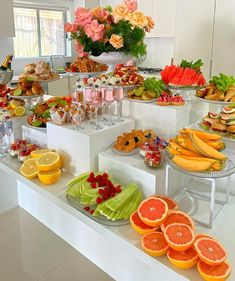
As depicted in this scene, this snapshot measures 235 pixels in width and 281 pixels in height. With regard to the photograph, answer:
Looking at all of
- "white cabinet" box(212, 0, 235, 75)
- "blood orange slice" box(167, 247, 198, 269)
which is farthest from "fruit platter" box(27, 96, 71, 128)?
"white cabinet" box(212, 0, 235, 75)

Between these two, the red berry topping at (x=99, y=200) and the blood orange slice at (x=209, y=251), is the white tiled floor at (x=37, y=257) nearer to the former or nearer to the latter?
the red berry topping at (x=99, y=200)

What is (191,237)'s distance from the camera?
988mm

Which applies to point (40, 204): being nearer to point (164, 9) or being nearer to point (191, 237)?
point (191, 237)

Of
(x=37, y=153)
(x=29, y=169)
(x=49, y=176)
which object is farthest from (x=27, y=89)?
(x=49, y=176)

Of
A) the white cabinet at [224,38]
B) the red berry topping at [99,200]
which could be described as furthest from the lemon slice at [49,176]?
the white cabinet at [224,38]

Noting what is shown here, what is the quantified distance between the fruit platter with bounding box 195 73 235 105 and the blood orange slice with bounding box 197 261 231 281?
840mm

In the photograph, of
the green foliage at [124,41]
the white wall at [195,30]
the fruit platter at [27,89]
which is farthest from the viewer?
the white wall at [195,30]

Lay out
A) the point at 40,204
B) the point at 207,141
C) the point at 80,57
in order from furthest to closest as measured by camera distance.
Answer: the point at 40,204, the point at 80,57, the point at 207,141

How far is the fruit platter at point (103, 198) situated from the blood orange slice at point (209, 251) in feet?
1.02

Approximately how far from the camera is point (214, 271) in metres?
0.90

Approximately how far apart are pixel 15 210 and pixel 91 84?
1.48 meters

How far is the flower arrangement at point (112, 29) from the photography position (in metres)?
1.62

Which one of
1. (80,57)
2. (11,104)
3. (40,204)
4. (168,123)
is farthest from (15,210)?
(168,123)

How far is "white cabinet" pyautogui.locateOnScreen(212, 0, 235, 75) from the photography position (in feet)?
11.1
